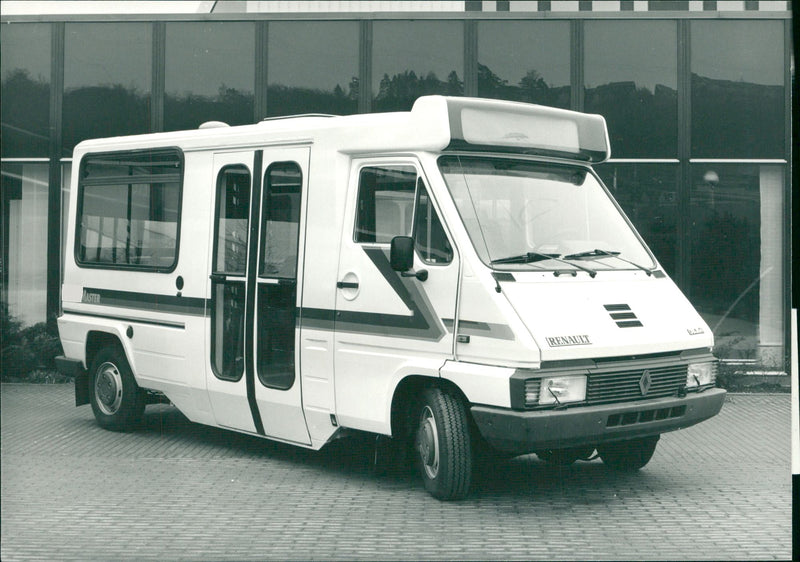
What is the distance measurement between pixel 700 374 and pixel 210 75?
885cm

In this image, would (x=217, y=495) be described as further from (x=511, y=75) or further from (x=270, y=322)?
(x=511, y=75)

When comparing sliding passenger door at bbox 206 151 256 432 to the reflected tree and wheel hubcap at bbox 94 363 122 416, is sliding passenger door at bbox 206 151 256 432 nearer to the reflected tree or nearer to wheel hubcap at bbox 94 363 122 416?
wheel hubcap at bbox 94 363 122 416

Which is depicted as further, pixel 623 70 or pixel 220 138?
pixel 623 70

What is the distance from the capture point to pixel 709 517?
6875 mm

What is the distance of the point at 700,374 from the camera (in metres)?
7.51

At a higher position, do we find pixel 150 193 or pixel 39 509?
pixel 150 193


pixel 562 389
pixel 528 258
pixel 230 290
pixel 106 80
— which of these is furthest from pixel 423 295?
pixel 106 80

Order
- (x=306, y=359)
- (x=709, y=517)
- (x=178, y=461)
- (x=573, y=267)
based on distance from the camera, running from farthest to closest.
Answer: (x=178, y=461) < (x=306, y=359) < (x=573, y=267) < (x=709, y=517)

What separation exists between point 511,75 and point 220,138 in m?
5.97

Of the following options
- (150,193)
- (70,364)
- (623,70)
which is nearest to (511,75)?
(623,70)

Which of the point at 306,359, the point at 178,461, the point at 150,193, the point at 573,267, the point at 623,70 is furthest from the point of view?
the point at 623,70

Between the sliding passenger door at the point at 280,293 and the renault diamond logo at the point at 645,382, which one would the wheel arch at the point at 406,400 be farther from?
the renault diamond logo at the point at 645,382

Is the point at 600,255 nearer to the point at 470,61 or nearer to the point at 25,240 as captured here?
the point at 470,61

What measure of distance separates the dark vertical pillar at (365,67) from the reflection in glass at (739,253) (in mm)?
4318
